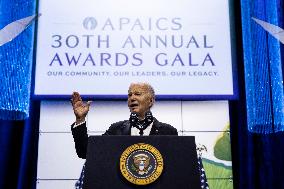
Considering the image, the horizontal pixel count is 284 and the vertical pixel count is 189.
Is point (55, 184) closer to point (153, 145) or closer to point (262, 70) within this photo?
point (262, 70)

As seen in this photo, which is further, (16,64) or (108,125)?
(108,125)

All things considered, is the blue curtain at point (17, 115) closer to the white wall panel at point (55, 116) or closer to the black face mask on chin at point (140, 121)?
the white wall panel at point (55, 116)

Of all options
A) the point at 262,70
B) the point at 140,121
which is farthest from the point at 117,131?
the point at 262,70

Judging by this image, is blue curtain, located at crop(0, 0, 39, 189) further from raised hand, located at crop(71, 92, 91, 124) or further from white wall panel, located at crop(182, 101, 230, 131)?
raised hand, located at crop(71, 92, 91, 124)

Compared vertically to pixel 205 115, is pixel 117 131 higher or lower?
lower

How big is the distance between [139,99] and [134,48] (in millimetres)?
1326

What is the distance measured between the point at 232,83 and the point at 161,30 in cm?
66

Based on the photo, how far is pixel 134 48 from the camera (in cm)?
326

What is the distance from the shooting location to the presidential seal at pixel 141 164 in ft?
4.37

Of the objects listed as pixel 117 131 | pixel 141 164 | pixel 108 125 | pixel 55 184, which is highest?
pixel 108 125

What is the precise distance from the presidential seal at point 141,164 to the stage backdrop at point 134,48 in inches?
71.6

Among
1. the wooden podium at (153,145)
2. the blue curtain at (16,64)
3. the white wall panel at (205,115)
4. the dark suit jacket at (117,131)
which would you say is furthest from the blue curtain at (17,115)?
the wooden podium at (153,145)

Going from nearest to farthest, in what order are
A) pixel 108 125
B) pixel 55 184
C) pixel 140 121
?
pixel 140 121
pixel 55 184
pixel 108 125

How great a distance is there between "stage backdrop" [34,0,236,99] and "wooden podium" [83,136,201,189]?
1.80 metres
